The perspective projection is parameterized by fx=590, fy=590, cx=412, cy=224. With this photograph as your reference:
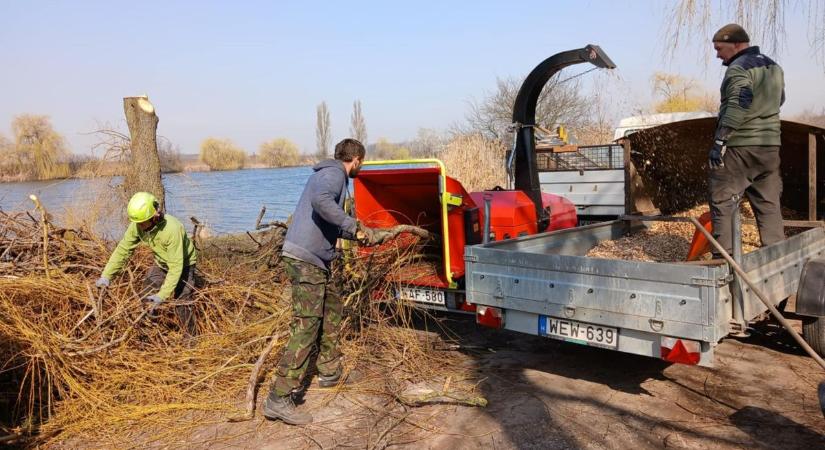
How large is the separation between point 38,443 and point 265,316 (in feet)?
6.97

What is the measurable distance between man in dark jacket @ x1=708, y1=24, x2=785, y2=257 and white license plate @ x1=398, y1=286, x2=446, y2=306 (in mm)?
2333

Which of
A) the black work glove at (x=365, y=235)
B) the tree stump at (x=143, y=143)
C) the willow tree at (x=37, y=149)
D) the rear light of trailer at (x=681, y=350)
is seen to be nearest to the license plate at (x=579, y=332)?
the rear light of trailer at (x=681, y=350)

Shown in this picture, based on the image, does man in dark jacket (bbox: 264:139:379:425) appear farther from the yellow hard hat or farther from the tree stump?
the tree stump

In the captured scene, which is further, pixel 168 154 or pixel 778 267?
pixel 168 154

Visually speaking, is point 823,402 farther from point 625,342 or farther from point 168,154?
point 168,154

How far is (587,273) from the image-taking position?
12.7 ft

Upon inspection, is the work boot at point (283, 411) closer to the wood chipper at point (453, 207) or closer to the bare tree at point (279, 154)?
the wood chipper at point (453, 207)

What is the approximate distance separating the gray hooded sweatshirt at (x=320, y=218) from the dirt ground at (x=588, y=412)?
1157 mm

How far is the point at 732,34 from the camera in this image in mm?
4793

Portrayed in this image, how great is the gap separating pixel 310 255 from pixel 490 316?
56.4 inches

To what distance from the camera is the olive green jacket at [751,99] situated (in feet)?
15.2

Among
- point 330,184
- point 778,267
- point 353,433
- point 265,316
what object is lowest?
point 353,433

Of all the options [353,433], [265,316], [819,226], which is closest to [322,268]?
[353,433]

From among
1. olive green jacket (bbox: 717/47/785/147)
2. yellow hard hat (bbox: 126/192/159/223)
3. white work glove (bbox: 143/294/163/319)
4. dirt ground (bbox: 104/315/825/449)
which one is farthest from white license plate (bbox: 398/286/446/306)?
olive green jacket (bbox: 717/47/785/147)
